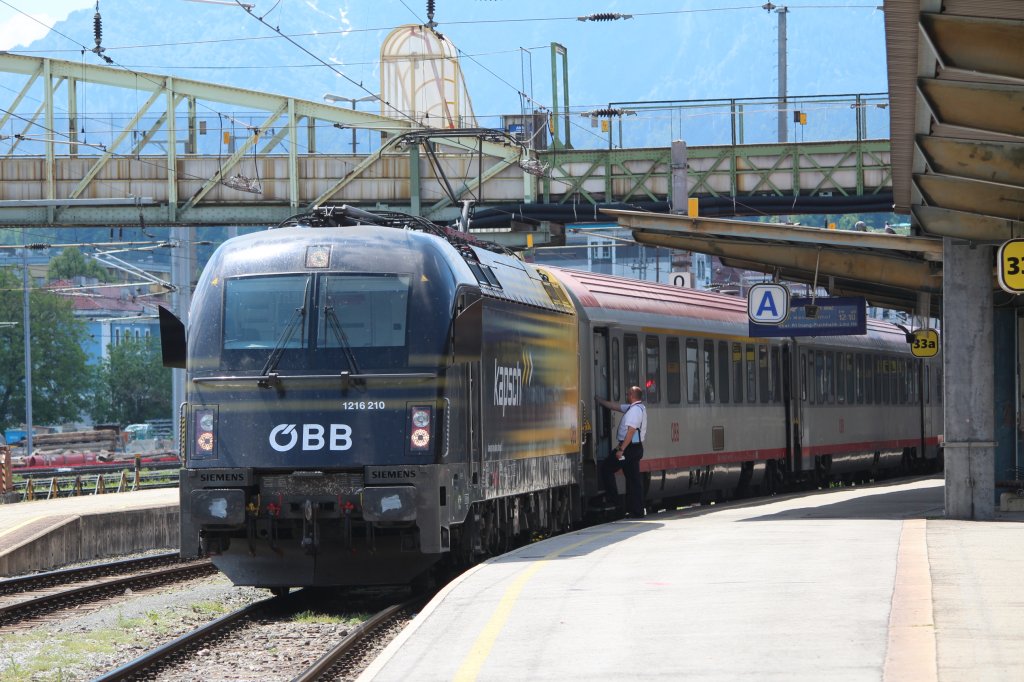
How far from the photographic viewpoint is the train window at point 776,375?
89.6 ft

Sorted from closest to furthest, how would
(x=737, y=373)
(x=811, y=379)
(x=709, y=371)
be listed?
(x=709, y=371)
(x=737, y=373)
(x=811, y=379)

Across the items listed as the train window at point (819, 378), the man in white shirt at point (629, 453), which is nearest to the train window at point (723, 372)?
the man in white shirt at point (629, 453)

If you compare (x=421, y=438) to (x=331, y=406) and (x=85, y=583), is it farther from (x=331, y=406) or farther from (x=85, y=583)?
(x=85, y=583)

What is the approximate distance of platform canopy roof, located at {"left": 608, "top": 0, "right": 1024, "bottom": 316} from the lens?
11.6m

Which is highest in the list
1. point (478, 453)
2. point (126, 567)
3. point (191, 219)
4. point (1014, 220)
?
point (191, 219)

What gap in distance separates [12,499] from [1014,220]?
75.8 ft

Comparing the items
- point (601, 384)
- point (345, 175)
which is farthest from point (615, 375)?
point (345, 175)

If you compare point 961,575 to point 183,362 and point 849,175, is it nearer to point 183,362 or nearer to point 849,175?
point 183,362

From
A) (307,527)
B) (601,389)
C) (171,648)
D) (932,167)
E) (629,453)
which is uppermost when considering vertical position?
(932,167)

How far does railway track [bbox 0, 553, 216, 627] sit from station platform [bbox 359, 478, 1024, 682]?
14.7 ft

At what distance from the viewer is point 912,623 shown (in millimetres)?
9680

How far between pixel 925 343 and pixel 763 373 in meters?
4.70

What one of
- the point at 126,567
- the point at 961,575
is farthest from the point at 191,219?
the point at 961,575

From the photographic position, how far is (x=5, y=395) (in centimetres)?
9244
